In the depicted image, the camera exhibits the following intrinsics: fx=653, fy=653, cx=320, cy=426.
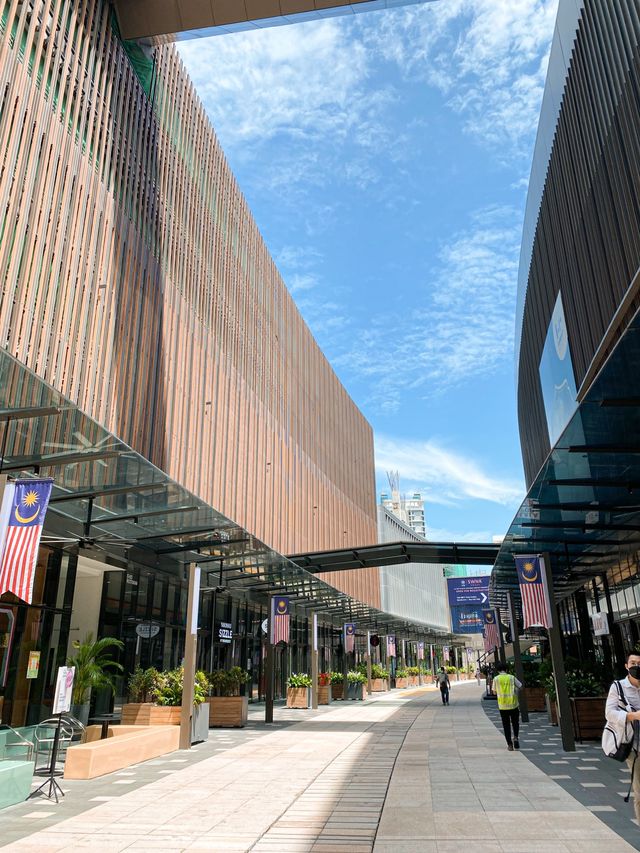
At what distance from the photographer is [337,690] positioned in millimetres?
36312

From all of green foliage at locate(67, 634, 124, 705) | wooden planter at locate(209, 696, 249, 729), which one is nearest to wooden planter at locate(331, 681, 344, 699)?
wooden planter at locate(209, 696, 249, 729)

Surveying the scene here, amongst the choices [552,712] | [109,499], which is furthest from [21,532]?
[552,712]

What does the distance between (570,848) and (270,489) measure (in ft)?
107

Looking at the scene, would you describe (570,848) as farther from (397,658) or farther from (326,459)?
(397,658)

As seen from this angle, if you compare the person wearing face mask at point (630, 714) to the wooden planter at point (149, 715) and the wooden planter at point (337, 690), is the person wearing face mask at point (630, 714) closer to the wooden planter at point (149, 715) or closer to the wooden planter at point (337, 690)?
the wooden planter at point (149, 715)

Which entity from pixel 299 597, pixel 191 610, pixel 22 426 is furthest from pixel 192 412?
pixel 22 426

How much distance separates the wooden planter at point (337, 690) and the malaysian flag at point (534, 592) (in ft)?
75.6

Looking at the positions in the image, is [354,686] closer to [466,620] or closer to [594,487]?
[594,487]

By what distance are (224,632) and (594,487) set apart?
55.7ft

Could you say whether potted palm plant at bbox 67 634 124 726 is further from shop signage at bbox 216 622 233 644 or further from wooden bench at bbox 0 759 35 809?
shop signage at bbox 216 622 233 644

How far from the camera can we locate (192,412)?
28.0 meters

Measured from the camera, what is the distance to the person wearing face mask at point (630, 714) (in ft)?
21.9

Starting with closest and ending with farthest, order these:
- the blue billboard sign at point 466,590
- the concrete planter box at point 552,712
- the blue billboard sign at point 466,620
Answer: the concrete planter box at point 552,712
the blue billboard sign at point 466,590
the blue billboard sign at point 466,620

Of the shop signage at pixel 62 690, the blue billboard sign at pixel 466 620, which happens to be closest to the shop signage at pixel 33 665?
the shop signage at pixel 62 690
